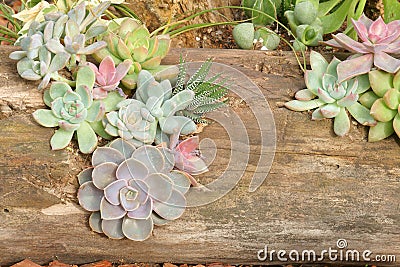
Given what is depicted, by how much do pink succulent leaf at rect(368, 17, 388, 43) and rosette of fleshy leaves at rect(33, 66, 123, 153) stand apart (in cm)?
66

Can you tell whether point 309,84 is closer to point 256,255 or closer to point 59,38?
point 256,255

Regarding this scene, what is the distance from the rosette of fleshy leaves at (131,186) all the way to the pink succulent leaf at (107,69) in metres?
0.15

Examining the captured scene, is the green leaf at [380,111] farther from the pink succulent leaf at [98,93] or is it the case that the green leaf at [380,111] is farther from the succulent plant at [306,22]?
the pink succulent leaf at [98,93]

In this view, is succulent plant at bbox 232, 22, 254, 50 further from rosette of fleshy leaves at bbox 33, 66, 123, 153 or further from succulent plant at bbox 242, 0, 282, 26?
rosette of fleshy leaves at bbox 33, 66, 123, 153

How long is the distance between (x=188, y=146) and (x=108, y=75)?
254 millimetres

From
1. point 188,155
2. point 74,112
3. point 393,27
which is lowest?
point 188,155

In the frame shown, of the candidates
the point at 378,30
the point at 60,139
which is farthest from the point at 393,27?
the point at 60,139

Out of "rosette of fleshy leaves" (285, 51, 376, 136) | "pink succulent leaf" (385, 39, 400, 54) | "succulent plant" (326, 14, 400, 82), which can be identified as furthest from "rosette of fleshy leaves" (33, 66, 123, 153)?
"pink succulent leaf" (385, 39, 400, 54)

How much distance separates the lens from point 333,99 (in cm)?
142

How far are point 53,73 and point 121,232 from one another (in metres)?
0.41

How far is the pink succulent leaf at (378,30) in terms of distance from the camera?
1.41 m

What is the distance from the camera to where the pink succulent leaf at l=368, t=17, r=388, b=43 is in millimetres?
1411

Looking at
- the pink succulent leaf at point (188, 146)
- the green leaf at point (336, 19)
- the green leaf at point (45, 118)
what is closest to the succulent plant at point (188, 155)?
the pink succulent leaf at point (188, 146)

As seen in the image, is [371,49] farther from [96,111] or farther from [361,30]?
[96,111]
